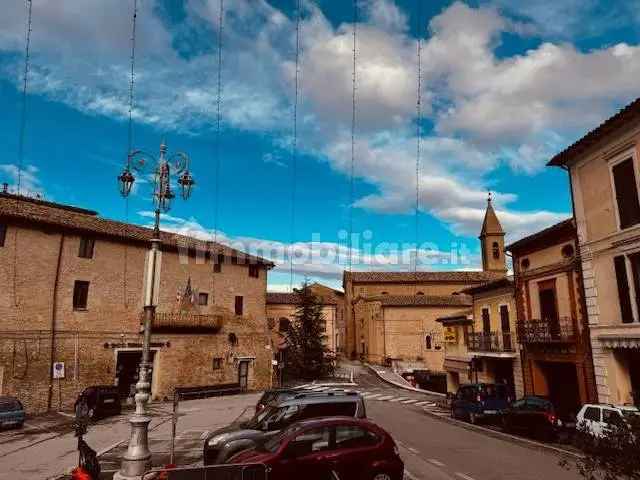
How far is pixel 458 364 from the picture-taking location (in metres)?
31.1

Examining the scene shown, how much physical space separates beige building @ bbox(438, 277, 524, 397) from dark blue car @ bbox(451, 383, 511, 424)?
288 cm

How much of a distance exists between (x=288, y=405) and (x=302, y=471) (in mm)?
3827

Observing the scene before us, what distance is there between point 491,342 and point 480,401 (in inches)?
235

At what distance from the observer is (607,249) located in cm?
1636

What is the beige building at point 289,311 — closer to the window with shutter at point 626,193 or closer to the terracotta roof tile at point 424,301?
the terracotta roof tile at point 424,301

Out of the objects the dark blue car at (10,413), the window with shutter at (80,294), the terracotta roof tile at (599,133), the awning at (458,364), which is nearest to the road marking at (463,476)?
the terracotta roof tile at (599,133)

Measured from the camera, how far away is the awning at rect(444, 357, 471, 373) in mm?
29855

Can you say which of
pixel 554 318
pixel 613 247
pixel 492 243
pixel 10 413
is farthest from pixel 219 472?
pixel 492 243

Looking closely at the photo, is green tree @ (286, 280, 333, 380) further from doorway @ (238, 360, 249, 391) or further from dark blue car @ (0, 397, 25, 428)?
dark blue car @ (0, 397, 25, 428)

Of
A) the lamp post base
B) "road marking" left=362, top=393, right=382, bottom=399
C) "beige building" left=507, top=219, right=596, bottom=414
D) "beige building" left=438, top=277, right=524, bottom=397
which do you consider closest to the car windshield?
the lamp post base

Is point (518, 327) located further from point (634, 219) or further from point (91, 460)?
point (91, 460)

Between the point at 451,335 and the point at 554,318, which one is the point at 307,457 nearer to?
the point at 554,318

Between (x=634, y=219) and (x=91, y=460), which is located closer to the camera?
(x=91, y=460)

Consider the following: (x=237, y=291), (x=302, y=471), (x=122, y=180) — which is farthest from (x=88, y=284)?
(x=302, y=471)
